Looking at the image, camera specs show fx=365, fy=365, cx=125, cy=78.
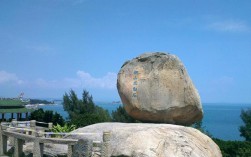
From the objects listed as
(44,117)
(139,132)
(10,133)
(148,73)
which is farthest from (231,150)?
(44,117)

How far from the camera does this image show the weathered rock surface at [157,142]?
29.2 ft

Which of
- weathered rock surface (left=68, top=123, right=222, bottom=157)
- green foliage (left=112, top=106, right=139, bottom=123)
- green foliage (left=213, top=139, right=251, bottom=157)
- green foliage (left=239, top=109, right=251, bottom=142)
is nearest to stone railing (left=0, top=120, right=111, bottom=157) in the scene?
weathered rock surface (left=68, top=123, right=222, bottom=157)

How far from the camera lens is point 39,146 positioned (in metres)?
9.91

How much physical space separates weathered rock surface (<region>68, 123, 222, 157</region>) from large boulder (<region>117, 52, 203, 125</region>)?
91cm

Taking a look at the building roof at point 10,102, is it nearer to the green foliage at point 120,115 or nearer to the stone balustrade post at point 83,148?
the green foliage at point 120,115

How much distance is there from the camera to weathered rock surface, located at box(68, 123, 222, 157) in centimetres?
890

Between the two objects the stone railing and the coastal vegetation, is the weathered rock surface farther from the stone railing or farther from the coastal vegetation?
the coastal vegetation

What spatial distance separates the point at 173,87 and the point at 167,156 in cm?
288

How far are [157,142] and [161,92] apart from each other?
2.42 metres

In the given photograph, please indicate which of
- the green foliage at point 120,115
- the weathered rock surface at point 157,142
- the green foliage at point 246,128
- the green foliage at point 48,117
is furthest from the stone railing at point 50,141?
the green foliage at point 246,128

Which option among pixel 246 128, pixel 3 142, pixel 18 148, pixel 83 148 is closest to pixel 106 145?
pixel 83 148

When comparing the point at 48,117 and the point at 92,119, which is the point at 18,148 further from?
the point at 48,117

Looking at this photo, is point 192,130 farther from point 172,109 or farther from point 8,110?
point 8,110

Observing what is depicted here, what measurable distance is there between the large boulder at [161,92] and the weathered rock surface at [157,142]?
3.00ft
